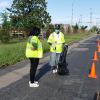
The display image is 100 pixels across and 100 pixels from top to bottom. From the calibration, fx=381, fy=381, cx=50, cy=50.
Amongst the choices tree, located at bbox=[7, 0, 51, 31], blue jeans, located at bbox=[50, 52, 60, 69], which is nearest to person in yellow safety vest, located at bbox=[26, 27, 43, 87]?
blue jeans, located at bbox=[50, 52, 60, 69]

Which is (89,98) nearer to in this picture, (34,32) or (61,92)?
(61,92)

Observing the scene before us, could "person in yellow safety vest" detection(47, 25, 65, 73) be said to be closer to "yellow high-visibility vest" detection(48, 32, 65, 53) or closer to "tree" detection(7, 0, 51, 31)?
"yellow high-visibility vest" detection(48, 32, 65, 53)

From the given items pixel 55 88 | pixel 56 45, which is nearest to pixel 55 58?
pixel 56 45

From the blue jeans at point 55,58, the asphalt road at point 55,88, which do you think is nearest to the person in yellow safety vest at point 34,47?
the asphalt road at point 55,88

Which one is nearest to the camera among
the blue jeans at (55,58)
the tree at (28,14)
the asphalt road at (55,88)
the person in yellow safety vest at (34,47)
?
the asphalt road at (55,88)

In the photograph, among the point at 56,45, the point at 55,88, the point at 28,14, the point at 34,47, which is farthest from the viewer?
the point at 28,14

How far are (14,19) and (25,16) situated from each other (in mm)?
1753

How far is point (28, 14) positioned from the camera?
4462 cm

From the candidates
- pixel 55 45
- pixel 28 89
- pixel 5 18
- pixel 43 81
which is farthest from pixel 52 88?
pixel 5 18

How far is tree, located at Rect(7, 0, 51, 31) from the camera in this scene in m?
43.9

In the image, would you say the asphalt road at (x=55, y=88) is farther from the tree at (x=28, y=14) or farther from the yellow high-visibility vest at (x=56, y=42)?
the tree at (x=28, y=14)

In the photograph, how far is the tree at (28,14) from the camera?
4389 cm

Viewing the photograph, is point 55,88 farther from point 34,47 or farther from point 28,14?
point 28,14

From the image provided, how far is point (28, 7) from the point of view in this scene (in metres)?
45.4
